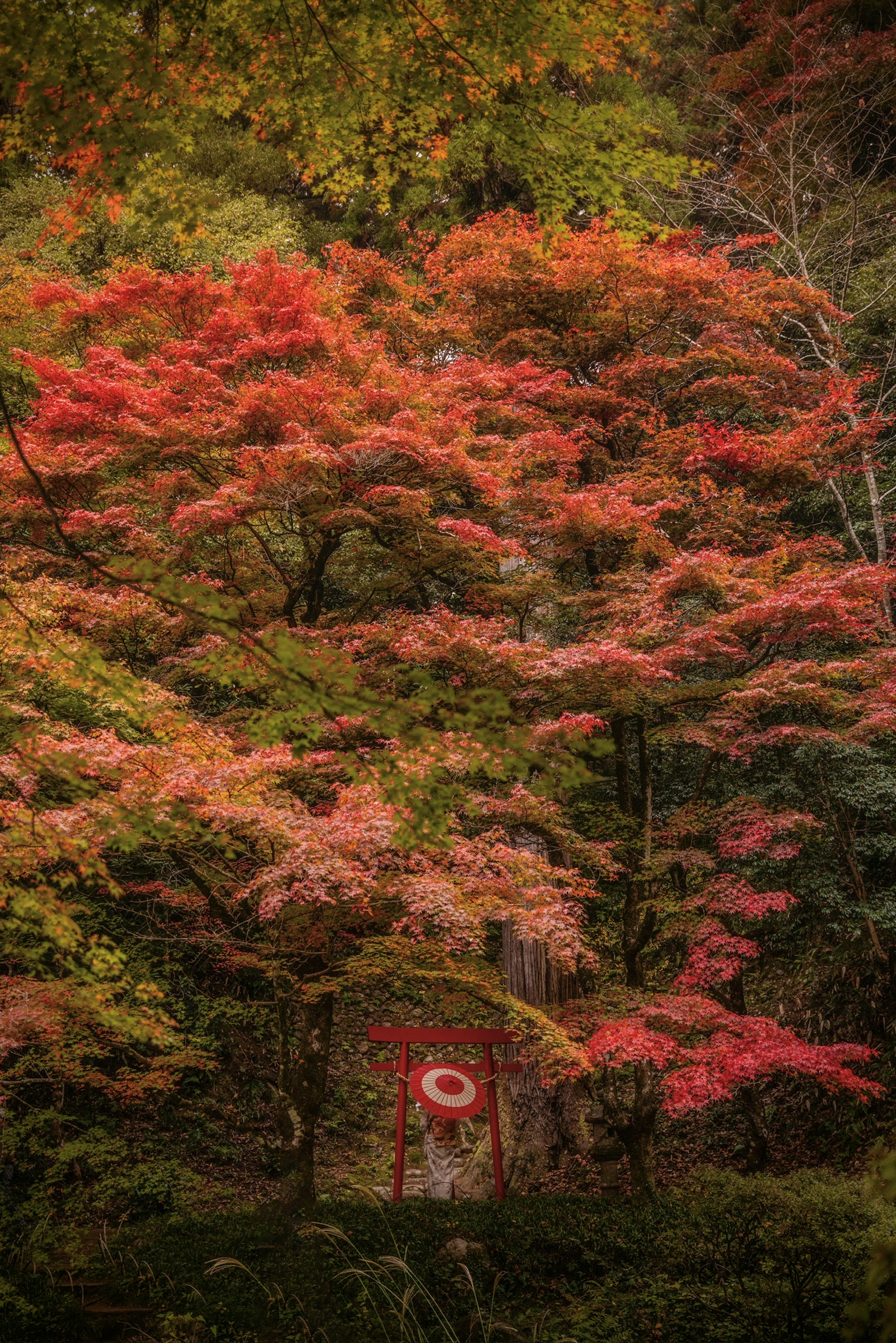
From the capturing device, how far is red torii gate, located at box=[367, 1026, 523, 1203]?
652cm

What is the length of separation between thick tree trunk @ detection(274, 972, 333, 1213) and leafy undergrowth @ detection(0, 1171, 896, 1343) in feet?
0.73

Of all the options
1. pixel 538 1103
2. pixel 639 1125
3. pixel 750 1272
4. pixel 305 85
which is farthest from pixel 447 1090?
pixel 305 85

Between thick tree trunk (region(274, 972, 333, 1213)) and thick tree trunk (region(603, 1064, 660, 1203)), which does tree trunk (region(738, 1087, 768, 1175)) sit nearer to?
thick tree trunk (region(603, 1064, 660, 1203))

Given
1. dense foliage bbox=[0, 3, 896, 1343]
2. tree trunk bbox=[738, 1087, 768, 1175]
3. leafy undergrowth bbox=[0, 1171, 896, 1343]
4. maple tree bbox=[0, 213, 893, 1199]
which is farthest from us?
tree trunk bbox=[738, 1087, 768, 1175]

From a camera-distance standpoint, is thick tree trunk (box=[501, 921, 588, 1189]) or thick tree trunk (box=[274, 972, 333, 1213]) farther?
thick tree trunk (box=[501, 921, 588, 1189])

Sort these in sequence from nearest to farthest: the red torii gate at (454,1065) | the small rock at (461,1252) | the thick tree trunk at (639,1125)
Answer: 1. the small rock at (461,1252)
2. the red torii gate at (454,1065)
3. the thick tree trunk at (639,1125)

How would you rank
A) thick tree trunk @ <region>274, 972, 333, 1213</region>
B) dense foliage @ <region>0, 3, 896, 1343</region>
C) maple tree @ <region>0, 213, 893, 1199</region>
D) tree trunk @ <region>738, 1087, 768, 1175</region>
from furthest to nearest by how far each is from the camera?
1. tree trunk @ <region>738, 1087, 768, 1175</region>
2. thick tree trunk @ <region>274, 972, 333, 1213</region>
3. maple tree @ <region>0, 213, 893, 1199</region>
4. dense foliage @ <region>0, 3, 896, 1343</region>

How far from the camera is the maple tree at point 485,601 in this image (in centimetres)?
594

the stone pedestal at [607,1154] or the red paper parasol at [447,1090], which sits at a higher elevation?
the red paper parasol at [447,1090]

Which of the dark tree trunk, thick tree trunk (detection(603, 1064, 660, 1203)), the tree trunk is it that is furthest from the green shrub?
the dark tree trunk

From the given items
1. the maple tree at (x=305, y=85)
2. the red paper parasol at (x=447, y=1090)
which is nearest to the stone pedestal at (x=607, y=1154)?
the red paper parasol at (x=447, y=1090)

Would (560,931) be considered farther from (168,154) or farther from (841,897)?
(168,154)

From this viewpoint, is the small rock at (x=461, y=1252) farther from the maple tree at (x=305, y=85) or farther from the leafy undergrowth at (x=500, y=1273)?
the maple tree at (x=305, y=85)

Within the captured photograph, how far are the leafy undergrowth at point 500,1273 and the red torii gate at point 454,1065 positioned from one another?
30 cm
